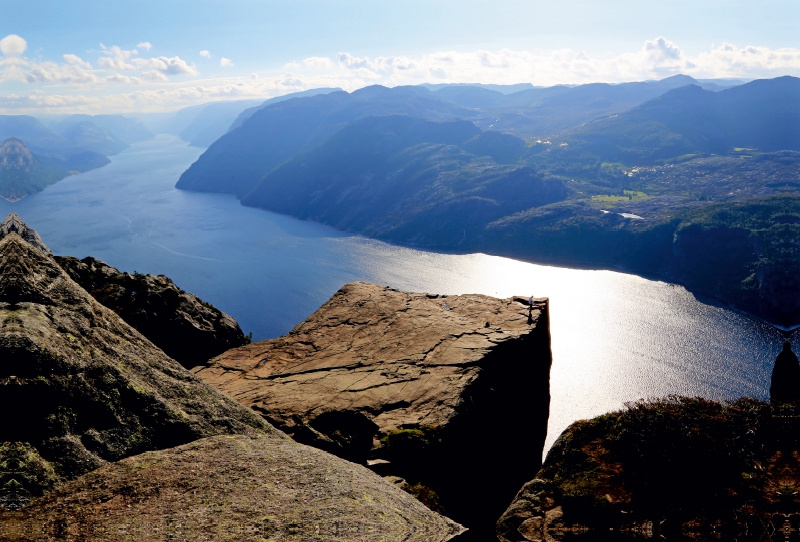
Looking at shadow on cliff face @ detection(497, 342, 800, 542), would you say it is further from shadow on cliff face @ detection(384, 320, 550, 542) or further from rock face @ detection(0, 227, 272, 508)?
rock face @ detection(0, 227, 272, 508)

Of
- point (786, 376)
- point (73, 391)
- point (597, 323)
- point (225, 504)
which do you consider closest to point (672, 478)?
point (225, 504)

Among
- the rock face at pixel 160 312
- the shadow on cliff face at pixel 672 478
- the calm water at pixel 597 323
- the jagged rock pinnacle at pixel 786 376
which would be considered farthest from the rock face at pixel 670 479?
the calm water at pixel 597 323

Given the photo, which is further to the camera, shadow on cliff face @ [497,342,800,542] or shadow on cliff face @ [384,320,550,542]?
shadow on cliff face @ [384,320,550,542]

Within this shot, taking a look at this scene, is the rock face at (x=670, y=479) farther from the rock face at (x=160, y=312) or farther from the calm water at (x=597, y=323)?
the calm water at (x=597, y=323)

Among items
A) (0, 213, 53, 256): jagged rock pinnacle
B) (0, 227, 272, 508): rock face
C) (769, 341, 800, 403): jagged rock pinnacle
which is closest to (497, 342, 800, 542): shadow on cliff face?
(0, 227, 272, 508): rock face

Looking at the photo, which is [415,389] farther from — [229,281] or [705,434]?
[229,281]
